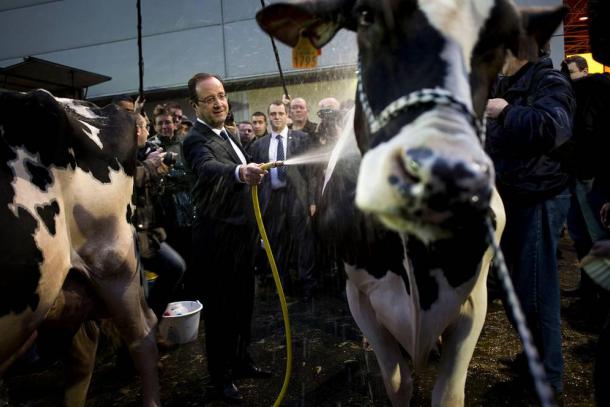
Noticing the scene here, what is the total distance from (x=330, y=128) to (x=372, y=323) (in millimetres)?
2731

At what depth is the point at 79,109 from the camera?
270cm

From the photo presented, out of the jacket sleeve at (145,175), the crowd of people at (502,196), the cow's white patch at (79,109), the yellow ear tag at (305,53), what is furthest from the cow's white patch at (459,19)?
the jacket sleeve at (145,175)

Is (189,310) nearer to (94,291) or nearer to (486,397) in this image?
(94,291)

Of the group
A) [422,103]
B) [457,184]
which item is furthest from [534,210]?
[457,184]

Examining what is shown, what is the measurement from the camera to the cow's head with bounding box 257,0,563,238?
1.08 metres

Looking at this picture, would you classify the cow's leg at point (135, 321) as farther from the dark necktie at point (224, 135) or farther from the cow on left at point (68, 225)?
the dark necktie at point (224, 135)

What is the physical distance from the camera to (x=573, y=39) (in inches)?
658

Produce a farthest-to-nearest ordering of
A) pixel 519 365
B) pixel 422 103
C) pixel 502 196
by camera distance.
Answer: pixel 519 365
pixel 502 196
pixel 422 103

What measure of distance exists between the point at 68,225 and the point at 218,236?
1.10m

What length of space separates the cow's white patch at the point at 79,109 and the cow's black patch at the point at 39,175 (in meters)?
0.64

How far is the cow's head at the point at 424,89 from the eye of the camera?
108 centimetres

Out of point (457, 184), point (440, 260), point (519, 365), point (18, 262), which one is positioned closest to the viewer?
point (457, 184)

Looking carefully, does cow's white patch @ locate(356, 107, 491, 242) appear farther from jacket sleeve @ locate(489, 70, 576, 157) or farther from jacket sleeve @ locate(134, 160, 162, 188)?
jacket sleeve @ locate(134, 160, 162, 188)

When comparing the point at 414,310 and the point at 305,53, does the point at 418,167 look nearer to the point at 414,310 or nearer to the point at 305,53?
the point at 414,310
